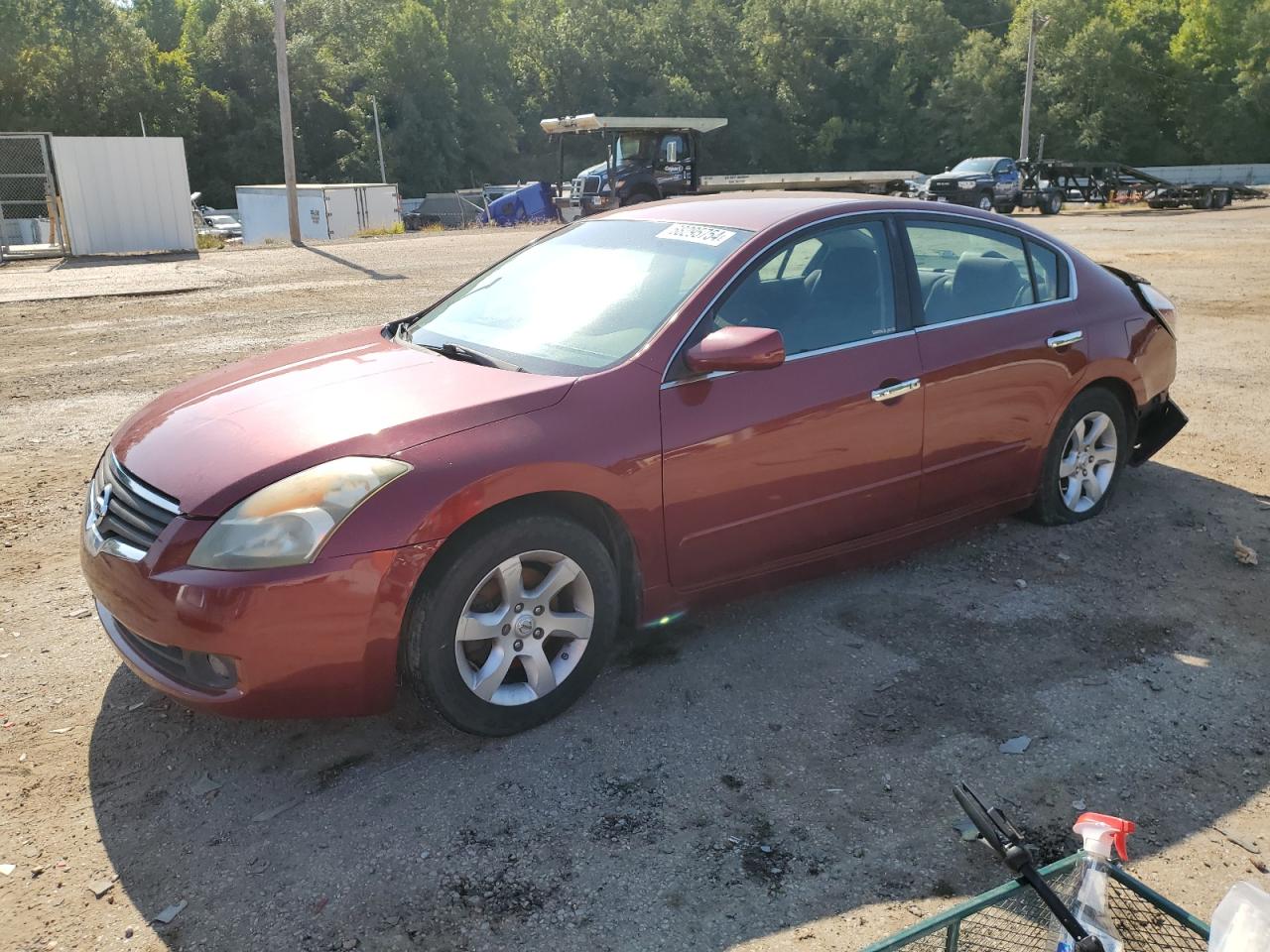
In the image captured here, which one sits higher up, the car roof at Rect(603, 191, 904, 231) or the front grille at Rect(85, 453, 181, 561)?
the car roof at Rect(603, 191, 904, 231)

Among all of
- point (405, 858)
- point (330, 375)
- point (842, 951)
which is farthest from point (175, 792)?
point (842, 951)

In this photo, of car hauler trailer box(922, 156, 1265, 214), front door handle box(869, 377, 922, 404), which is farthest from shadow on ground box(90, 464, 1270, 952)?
car hauler trailer box(922, 156, 1265, 214)

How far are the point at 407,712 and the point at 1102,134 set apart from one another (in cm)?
7045

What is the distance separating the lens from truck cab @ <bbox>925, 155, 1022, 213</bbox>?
30.4 metres

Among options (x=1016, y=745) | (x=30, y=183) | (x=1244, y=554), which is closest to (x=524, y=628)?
(x=1016, y=745)

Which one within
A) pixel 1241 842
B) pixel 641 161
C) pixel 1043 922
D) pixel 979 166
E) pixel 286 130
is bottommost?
pixel 1241 842

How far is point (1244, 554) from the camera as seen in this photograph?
15.3ft

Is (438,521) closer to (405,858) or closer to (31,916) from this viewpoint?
(405,858)

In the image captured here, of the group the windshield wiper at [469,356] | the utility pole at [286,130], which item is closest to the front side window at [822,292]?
the windshield wiper at [469,356]

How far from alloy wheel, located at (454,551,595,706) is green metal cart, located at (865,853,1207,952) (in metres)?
1.44

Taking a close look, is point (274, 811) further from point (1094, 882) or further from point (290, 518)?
point (1094, 882)

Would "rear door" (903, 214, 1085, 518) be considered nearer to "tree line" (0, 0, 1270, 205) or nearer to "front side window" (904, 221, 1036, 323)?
"front side window" (904, 221, 1036, 323)

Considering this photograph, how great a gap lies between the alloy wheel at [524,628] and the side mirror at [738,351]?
32.0 inches

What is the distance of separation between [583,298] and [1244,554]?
3.21 metres
